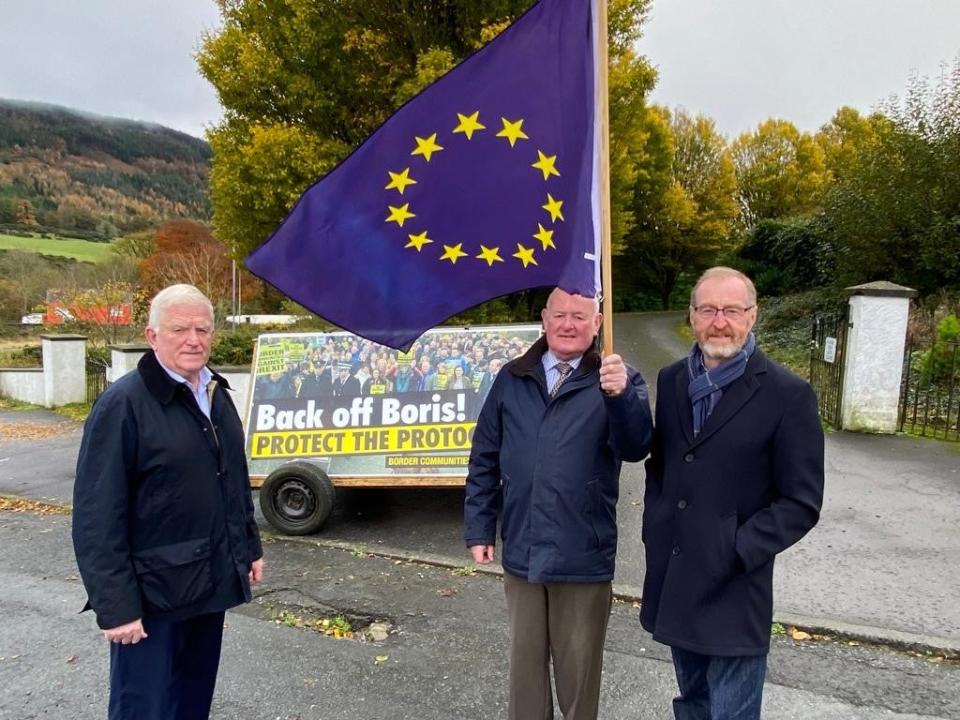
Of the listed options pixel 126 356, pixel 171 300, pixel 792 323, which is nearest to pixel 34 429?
pixel 126 356

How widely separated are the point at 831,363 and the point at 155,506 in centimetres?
889

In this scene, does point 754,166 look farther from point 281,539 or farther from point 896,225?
point 281,539

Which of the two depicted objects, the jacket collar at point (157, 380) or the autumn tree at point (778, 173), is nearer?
the jacket collar at point (157, 380)

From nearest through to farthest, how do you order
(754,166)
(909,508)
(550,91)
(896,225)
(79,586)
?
(550,91) → (79,586) → (909,508) → (896,225) → (754,166)

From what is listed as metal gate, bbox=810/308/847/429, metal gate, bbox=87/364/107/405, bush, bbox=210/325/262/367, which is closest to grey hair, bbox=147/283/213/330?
metal gate, bbox=810/308/847/429

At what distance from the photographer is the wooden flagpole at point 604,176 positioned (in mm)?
2375

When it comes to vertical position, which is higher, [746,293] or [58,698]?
[746,293]

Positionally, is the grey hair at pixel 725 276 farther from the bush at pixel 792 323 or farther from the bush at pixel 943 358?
the bush at pixel 792 323

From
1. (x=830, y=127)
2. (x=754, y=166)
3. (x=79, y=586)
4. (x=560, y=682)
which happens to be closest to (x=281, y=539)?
(x=79, y=586)

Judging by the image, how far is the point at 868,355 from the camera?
27.8ft

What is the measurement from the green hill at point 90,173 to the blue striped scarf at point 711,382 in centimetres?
8352

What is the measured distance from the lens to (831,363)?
29.6 ft

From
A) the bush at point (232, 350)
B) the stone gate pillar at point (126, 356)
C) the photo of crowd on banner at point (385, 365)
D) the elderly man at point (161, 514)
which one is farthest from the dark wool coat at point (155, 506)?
the bush at point (232, 350)

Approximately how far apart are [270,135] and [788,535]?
1096cm
